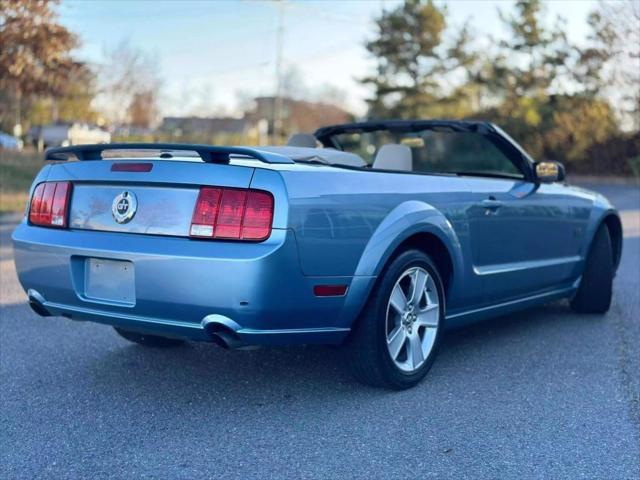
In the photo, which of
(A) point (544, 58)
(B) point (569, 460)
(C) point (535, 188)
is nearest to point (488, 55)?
(A) point (544, 58)

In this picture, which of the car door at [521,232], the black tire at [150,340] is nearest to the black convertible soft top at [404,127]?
the car door at [521,232]

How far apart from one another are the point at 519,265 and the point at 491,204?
538 mm

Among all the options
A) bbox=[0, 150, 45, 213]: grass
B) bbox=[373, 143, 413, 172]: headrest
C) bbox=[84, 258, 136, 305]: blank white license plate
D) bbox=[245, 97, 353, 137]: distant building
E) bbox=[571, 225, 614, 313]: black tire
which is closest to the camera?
bbox=[84, 258, 136, 305]: blank white license plate

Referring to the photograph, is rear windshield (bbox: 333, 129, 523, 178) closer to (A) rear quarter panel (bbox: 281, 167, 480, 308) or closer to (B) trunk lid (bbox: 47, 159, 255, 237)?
(A) rear quarter panel (bbox: 281, 167, 480, 308)

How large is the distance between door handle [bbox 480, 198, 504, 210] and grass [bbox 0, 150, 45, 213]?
14.4 metres

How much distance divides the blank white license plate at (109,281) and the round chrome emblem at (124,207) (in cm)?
21

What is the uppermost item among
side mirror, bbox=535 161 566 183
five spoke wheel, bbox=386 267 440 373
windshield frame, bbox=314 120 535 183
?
windshield frame, bbox=314 120 535 183

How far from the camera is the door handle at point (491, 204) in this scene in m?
4.70

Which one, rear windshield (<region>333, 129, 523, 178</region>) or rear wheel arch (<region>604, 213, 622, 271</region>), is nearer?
rear windshield (<region>333, 129, 523, 178</region>)

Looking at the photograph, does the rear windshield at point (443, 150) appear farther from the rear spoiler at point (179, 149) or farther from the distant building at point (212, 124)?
the distant building at point (212, 124)

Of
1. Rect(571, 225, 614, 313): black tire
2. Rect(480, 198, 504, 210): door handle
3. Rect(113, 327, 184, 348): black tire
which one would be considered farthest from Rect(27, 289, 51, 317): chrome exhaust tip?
Rect(571, 225, 614, 313): black tire

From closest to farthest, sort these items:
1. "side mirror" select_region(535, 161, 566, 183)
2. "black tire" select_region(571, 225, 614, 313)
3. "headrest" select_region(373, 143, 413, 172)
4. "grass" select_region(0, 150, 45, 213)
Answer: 1. "headrest" select_region(373, 143, 413, 172)
2. "side mirror" select_region(535, 161, 566, 183)
3. "black tire" select_region(571, 225, 614, 313)
4. "grass" select_region(0, 150, 45, 213)

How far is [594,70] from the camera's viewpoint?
120 feet

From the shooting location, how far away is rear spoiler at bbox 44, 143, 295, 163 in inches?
136
